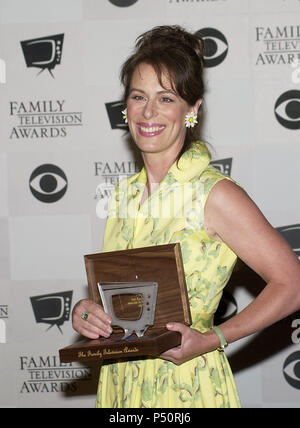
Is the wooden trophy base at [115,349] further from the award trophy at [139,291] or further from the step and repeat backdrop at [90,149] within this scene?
the step and repeat backdrop at [90,149]

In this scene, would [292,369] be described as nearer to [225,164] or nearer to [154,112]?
[225,164]

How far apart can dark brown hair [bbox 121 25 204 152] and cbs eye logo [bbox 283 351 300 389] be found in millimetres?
1536

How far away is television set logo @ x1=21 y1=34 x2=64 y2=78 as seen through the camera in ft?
9.00

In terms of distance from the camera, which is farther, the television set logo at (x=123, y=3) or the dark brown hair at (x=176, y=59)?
the television set logo at (x=123, y=3)

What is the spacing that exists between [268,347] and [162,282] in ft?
4.86

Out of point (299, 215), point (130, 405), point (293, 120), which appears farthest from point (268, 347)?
point (130, 405)

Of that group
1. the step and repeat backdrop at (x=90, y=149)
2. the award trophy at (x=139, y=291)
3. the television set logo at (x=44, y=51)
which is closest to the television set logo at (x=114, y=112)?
the step and repeat backdrop at (x=90, y=149)

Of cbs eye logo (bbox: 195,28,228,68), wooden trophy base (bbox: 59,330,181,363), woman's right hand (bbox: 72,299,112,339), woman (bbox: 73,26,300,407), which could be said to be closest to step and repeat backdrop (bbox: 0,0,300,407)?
cbs eye logo (bbox: 195,28,228,68)

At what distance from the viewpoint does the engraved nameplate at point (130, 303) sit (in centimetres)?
141

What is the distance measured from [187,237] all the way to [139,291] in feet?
0.54

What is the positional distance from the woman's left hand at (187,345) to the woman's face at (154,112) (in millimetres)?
484

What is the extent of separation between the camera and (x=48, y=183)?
9.09ft

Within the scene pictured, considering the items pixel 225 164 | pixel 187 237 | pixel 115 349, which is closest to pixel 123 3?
pixel 225 164

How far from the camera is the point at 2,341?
282cm
